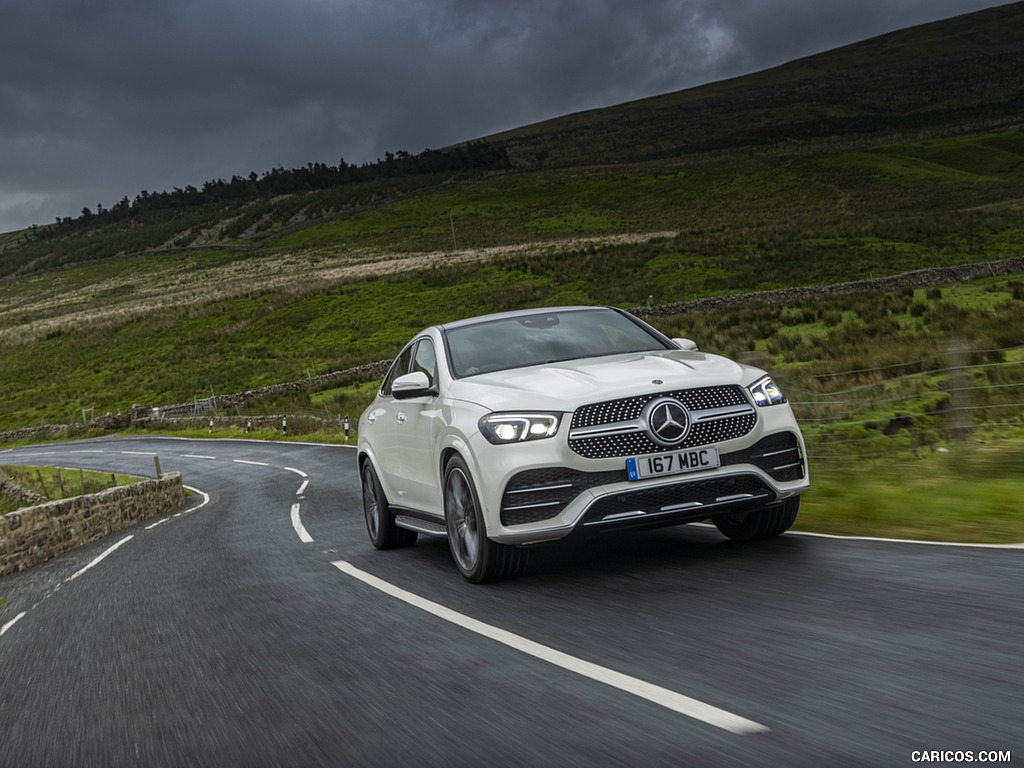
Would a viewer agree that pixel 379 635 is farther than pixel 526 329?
No

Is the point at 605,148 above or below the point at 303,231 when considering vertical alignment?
above

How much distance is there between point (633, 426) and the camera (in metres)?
5.84

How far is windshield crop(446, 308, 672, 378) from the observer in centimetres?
723

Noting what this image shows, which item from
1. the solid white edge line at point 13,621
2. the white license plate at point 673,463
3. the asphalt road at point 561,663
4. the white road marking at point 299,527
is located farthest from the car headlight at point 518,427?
the white road marking at point 299,527

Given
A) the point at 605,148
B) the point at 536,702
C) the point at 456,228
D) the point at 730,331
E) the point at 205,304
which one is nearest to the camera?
the point at 536,702

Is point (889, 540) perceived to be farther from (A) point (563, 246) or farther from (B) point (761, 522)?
(A) point (563, 246)

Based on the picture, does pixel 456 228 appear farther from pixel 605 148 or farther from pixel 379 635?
pixel 379 635

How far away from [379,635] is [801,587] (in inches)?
94.2

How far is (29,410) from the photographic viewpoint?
201 ft

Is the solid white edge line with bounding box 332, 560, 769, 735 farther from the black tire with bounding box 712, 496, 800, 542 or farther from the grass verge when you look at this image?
the grass verge

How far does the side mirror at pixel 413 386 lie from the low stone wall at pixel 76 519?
8.94m

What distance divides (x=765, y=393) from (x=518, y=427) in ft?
5.41

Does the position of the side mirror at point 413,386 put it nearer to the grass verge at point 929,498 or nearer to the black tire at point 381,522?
the black tire at point 381,522

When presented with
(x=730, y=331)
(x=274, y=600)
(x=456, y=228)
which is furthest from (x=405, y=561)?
(x=456, y=228)
